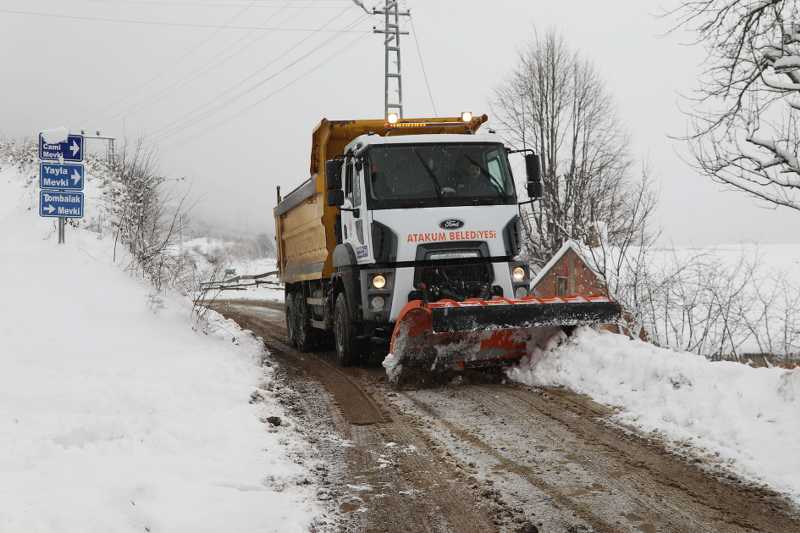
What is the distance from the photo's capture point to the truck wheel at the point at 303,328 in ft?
37.9

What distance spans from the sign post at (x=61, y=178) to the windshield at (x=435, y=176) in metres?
4.20

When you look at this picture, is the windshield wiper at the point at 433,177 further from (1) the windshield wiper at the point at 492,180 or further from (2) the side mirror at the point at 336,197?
(2) the side mirror at the point at 336,197

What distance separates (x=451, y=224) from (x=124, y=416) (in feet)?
14.7

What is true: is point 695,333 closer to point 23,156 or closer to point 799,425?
point 799,425

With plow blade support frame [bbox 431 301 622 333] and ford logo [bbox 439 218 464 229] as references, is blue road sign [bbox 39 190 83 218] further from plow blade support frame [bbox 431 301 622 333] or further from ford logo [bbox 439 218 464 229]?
plow blade support frame [bbox 431 301 622 333]

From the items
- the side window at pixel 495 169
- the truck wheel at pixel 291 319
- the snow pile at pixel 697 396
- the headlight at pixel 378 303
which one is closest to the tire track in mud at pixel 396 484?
the headlight at pixel 378 303

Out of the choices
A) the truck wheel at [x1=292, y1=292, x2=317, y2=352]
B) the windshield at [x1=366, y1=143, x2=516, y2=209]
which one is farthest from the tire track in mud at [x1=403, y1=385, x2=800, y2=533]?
the truck wheel at [x1=292, y1=292, x2=317, y2=352]

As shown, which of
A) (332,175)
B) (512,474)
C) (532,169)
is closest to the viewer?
(512,474)

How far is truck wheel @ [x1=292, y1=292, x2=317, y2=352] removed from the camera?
37.9 ft

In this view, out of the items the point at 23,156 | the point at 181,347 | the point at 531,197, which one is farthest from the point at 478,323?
the point at 23,156

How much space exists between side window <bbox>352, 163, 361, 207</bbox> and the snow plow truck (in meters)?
→ 0.03

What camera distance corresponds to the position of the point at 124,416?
4.74m

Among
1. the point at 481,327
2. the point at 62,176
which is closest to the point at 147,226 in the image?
the point at 62,176

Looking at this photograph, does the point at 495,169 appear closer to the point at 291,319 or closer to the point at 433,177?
the point at 433,177
